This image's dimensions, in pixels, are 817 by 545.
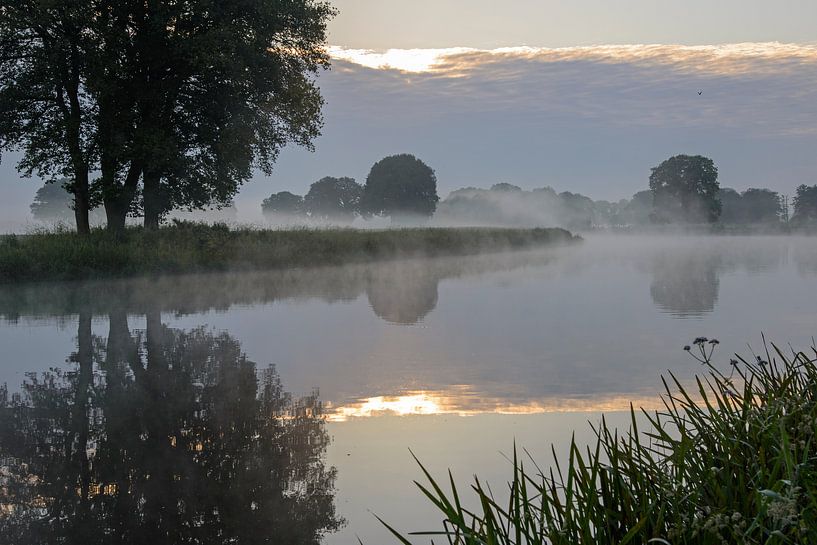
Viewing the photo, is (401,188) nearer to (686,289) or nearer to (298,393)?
(686,289)

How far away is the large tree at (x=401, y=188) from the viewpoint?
110875 millimetres

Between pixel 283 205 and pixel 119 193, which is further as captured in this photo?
pixel 283 205

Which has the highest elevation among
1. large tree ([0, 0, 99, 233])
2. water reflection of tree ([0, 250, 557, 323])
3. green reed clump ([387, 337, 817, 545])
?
large tree ([0, 0, 99, 233])

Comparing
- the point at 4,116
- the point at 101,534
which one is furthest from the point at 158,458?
the point at 4,116

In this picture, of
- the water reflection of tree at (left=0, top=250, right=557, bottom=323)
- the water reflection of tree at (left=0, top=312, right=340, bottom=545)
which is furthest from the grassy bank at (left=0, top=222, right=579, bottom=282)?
the water reflection of tree at (left=0, top=312, right=340, bottom=545)

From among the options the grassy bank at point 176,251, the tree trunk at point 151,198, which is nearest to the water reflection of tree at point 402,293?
the grassy bank at point 176,251

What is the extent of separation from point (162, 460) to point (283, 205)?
13550 centimetres

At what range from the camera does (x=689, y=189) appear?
116m

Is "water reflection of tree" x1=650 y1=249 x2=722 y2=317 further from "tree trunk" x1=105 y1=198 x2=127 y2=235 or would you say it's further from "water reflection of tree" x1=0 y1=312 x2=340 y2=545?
"tree trunk" x1=105 y1=198 x2=127 y2=235

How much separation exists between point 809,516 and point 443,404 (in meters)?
5.87

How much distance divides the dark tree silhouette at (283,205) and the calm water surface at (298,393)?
11794 cm

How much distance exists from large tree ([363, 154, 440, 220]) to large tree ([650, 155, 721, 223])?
34193mm

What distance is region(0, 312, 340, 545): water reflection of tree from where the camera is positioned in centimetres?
521

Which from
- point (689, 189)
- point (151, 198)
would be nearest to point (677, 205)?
point (689, 189)
